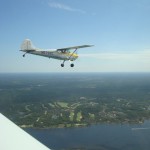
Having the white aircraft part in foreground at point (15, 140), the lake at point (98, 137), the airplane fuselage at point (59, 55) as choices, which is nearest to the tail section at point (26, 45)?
the airplane fuselage at point (59, 55)

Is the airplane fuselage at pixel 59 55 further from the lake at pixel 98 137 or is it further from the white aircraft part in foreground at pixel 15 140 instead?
the lake at pixel 98 137

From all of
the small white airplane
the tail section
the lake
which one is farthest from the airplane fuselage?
the lake

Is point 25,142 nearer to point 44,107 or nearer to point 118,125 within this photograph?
point 118,125

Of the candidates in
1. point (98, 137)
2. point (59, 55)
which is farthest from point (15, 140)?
point (98, 137)

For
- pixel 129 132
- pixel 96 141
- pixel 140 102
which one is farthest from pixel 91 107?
pixel 96 141

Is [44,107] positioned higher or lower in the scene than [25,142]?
lower

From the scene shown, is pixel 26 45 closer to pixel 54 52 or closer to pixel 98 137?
pixel 54 52
